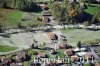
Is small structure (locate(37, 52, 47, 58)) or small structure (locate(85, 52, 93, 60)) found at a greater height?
small structure (locate(37, 52, 47, 58))

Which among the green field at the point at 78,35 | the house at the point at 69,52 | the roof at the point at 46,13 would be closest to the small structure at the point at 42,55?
the house at the point at 69,52

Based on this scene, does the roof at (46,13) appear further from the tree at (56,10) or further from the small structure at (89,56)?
the small structure at (89,56)

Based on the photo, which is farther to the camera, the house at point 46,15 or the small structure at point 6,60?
the house at point 46,15

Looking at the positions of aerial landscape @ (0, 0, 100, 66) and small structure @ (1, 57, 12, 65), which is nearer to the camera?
small structure @ (1, 57, 12, 65)

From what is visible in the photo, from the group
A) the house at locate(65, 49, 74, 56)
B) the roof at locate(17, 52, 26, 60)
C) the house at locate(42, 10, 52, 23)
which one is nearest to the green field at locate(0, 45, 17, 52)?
the roof at locate(17, 52, 26, 60)

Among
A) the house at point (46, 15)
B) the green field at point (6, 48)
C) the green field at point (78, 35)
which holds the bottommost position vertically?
the green field at point (6, 48)

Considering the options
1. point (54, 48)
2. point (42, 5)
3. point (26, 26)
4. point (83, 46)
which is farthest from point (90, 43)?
point (42, 5)

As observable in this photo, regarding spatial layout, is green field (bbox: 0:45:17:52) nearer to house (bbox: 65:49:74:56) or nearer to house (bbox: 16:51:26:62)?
house (bbox: 16:51:26:62)

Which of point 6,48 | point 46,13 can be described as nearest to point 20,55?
point 6,48
